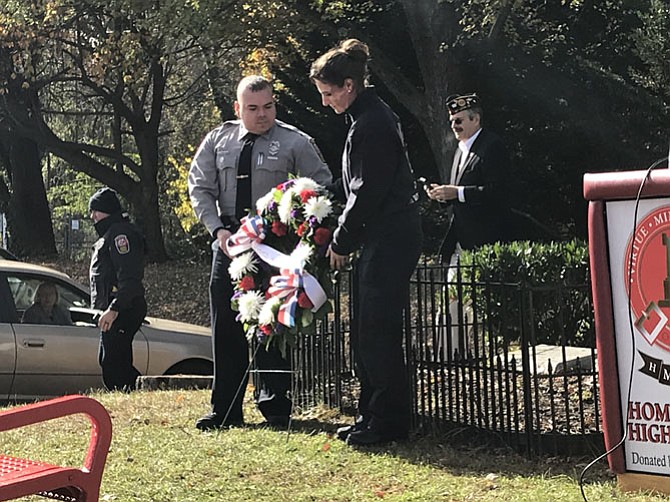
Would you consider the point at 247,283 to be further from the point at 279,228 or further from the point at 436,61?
the point at 436,61

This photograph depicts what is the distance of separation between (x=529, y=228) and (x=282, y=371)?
521 inches

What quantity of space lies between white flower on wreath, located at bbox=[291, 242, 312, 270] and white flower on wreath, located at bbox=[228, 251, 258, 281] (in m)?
0.29

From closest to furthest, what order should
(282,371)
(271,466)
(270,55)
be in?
(271,466)
(282,371)
(270,55)

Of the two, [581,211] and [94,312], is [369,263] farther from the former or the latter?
[581,211]

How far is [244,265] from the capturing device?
253 inches

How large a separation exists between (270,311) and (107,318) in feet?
10.3

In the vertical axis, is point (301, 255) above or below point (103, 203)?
below

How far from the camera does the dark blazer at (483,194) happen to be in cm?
800

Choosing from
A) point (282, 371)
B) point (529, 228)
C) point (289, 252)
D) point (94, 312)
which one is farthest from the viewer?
point (529, 228)

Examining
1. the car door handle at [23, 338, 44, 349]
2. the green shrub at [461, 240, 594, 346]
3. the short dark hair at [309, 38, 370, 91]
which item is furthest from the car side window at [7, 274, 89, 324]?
the short dark hair at [309, 38, 370, 91]

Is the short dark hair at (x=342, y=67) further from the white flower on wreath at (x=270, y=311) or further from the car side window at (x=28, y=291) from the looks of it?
the car side window at (x=28, y=291)

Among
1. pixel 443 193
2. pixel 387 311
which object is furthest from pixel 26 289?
pixel 387 311

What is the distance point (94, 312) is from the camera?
30.9ft

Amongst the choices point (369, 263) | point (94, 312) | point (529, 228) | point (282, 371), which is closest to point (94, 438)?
point (369, 263)
